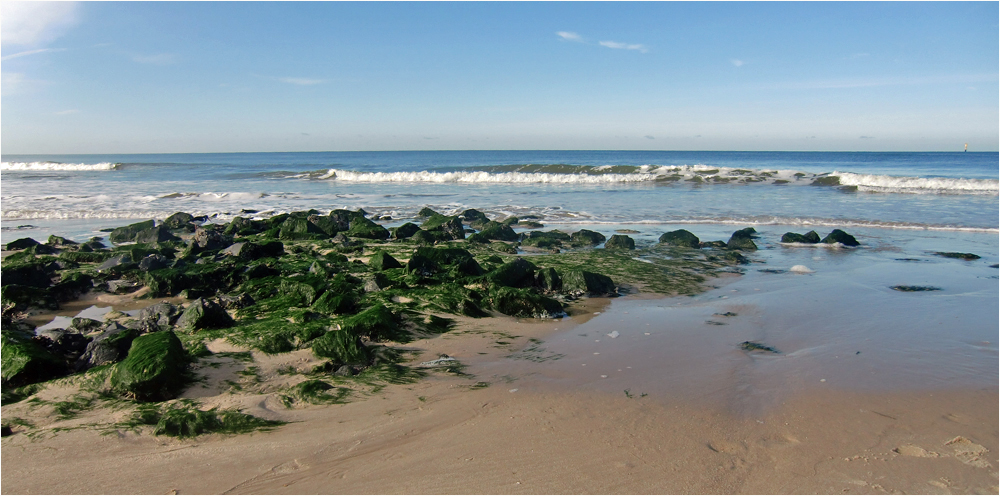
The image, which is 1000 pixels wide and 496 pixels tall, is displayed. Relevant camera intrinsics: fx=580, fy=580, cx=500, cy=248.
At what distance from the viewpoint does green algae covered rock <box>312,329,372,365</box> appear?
4.71 metres

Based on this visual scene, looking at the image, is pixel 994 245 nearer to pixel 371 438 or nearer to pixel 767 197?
pixel 767 197

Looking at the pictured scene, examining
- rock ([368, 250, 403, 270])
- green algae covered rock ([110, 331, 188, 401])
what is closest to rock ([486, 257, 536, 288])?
rock ([368, 250, 403, 270])

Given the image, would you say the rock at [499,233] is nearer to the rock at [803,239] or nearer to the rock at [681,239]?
the rock at [681,239]

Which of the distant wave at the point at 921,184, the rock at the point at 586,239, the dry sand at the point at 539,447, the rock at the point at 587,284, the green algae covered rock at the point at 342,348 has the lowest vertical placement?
the dry sand at the point at 539,447

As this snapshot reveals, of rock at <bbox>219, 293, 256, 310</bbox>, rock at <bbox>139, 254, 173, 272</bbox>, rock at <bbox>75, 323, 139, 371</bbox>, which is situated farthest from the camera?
rock at <bbox>139, 254, 173, 272</bbox>

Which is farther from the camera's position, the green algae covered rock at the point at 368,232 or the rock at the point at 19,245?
the green algae covered rock at the point at 368,232

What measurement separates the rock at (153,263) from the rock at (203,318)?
2507mm

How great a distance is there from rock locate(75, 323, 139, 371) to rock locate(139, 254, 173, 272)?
3.19m

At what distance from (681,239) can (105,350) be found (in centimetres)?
928

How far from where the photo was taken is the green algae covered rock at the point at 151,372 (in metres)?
3.98

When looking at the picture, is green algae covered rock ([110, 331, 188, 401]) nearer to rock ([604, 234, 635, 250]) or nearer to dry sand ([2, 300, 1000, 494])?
dry sand ([2, 300, 1000, 494])

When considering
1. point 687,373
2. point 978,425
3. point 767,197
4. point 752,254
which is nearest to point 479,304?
point 687,373

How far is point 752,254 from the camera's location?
10.1m

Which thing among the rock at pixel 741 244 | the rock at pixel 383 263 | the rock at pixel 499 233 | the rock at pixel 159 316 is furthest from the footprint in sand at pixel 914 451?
the rock at pixel 499 233
